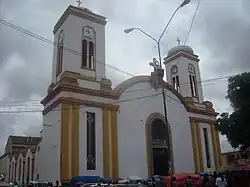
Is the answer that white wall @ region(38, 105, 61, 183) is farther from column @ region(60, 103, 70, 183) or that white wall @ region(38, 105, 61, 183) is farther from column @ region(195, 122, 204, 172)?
column @ region(195, 122, 204, 172)

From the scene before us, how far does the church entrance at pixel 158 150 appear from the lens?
28.1 meters

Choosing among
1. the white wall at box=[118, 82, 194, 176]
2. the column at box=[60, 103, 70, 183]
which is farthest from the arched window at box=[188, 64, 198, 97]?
the column at box=[60, 103, 70, 183]

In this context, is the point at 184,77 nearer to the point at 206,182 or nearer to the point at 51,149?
the point at 206,182

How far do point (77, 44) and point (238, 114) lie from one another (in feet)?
46.0

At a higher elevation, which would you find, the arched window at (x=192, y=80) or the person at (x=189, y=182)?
the arched window at (x=192, y=80)

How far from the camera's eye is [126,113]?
27672mm

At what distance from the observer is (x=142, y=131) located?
2811 cm

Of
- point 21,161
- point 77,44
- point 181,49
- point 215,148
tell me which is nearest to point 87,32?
point 77,44

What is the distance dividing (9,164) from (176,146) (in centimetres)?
3636

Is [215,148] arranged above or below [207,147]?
below

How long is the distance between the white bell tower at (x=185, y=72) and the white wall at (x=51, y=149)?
15.4 m

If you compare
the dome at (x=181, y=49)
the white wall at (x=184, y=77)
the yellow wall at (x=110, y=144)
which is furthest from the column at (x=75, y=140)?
the dome at (x=181, y=49)

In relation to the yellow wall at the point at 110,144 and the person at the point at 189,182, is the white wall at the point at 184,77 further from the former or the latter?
the person at the point at 189,182

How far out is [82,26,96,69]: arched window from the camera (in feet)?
90.1
